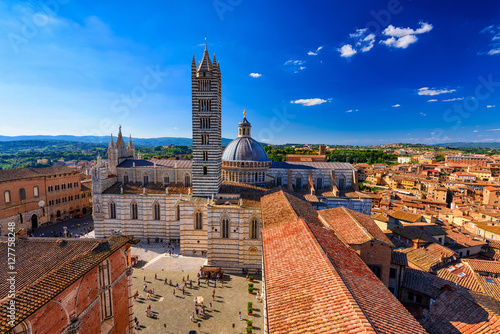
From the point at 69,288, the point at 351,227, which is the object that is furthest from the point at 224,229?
the point at 69,288

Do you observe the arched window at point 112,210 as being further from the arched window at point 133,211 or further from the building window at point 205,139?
the building window at point 205,139

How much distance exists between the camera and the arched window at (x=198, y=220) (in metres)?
29.7

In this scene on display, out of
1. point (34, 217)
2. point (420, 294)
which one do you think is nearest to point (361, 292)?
point (420, 294)

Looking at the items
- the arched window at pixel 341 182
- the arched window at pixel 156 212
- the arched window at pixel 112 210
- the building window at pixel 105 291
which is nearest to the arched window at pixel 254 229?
the arched window at pixel 156 212

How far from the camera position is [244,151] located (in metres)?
33.8

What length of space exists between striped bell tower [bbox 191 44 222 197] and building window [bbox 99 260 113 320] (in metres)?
18.8

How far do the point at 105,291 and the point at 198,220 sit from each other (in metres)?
18.1

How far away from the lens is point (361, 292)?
9.34m

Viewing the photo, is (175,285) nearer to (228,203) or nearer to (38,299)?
(228,203)

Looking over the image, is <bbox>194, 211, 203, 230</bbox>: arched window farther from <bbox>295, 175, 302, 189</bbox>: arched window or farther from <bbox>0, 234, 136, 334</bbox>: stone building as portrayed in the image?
<bbox>0, 234, 136, 334</bbox>: stone building

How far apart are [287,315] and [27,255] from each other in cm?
1310

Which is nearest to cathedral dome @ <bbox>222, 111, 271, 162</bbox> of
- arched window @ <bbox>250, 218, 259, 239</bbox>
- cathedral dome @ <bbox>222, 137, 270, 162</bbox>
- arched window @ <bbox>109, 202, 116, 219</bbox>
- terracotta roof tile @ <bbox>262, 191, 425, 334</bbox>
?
cathedral dome @ <bbox>222, 137, 270, 162</bbox>

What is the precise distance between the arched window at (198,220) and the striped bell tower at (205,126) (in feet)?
8.10

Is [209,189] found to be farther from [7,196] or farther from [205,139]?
[7,196]
